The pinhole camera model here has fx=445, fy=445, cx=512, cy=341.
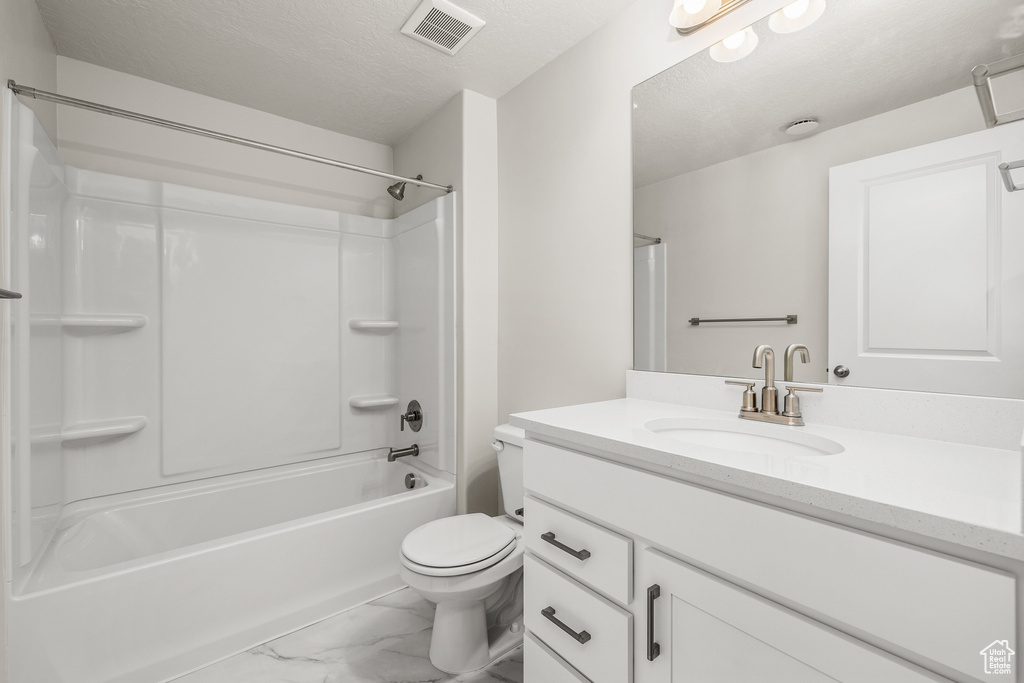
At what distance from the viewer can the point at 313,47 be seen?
5.89ft

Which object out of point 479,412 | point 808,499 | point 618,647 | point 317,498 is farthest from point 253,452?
point 808,499

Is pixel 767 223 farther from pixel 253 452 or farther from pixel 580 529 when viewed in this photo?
pixel 253 452

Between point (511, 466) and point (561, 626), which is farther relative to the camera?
point (511, 466)

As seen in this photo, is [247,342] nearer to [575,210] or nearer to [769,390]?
[575,210]

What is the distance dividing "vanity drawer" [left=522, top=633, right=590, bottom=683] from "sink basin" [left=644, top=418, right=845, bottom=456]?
0.60 meters

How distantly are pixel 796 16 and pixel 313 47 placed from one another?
1.70 metres

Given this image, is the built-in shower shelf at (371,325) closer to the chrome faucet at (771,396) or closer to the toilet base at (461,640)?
the toilet base at (461,640)

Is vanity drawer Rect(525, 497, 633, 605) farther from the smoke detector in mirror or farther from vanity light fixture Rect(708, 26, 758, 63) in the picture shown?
vanity light fixture Rect(708, 26, 758, 63)

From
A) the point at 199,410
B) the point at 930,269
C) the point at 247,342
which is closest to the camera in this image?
the point at 930,269

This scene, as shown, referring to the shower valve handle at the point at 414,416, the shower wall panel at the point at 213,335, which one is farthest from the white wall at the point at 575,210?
the shower wall panel at the point at 213,335

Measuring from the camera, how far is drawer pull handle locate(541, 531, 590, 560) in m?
0.98

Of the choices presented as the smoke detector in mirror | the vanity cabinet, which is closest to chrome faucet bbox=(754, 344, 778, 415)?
the vanity cabinet

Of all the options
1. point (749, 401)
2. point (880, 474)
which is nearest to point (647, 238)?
point (749, 401)

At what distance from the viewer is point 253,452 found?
223 centimetres
